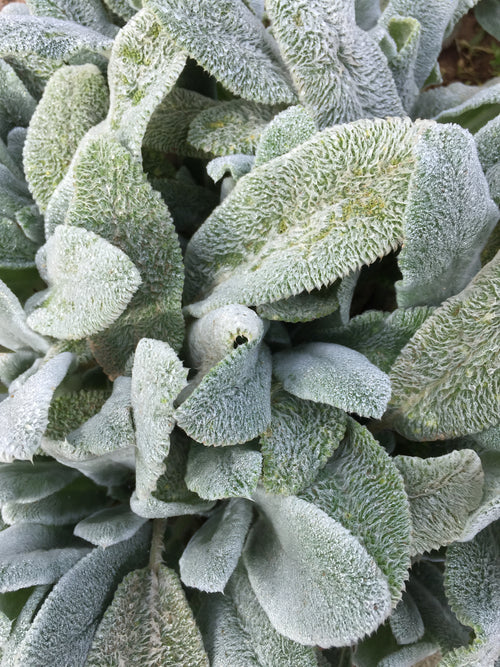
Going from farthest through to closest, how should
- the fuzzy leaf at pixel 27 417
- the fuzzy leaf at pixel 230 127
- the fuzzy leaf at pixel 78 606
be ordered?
the fuzzy leaf at pixel 230 127
the fuzzy leaf at pixel 78 606
the fuzzy leaf at pixel 27 417

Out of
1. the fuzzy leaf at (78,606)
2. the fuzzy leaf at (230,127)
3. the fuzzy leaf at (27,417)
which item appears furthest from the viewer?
the fuzzy leaf at (230,127)

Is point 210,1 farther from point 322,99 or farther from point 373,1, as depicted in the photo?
point 373,1

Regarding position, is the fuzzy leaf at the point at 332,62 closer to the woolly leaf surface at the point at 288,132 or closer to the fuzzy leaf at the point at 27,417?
the woolly leaf surface at the point at 288,132

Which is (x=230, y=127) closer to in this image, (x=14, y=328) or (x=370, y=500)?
(x=14, y=328)

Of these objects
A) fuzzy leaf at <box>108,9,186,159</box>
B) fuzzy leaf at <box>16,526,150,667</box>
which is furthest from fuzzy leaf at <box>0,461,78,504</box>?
fuzzy leaf at <box>108,9,186,159</box>

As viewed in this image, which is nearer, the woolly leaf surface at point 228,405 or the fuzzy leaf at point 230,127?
the woolly leaf surface at point 228,405

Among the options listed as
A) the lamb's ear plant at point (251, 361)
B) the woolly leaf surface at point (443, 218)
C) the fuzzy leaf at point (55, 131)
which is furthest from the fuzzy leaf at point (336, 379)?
the fuzzy leaf at point (55, 131)

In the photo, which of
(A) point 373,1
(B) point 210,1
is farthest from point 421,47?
(B) point 210,1
